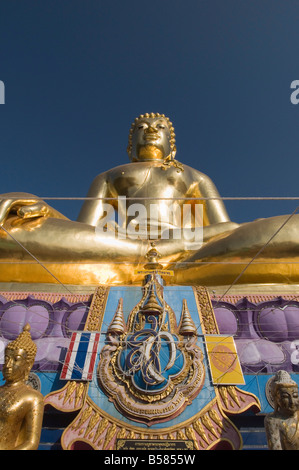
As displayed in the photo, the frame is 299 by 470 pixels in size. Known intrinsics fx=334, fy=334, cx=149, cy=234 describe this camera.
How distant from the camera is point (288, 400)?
63.0 inches

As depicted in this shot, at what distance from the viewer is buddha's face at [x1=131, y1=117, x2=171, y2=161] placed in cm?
545

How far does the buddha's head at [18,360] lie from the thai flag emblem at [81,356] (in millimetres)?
500

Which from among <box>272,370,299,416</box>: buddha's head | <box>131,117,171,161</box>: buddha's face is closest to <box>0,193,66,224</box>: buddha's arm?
<box>131,117,171,161</box>: buddha's face

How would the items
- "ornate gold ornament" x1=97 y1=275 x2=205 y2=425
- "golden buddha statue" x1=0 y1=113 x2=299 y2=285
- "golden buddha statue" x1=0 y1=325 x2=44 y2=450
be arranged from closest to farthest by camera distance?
"golden buddha statue" x1=0 y1=325 x2=44 y2=450
"ornate gold ornament" x1=97 y1=275 x2=205 y2=425
"golden buddha statue" x1=0 y1=113 x2=299 y2=285

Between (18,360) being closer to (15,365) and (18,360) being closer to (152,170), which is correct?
(15,365)

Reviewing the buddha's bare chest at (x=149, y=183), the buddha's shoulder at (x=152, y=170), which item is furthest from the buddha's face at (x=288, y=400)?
the buddha's shoulder at (x=152, y=170)

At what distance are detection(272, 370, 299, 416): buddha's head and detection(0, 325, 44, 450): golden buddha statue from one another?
1150 millimetres

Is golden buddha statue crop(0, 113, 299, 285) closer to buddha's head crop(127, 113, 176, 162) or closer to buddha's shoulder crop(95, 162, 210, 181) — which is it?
buddha's shoulder crop(95, 162, 210, 181)

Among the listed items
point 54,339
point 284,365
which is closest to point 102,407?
point 54,339

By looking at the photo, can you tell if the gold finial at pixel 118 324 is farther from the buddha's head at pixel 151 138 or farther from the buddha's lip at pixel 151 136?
the buddha's lip at pixel 151 136

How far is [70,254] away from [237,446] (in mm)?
2224

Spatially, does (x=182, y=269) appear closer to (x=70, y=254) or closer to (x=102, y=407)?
(x=70, y=254)

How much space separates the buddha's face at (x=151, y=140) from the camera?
Answer: 17.9ft
